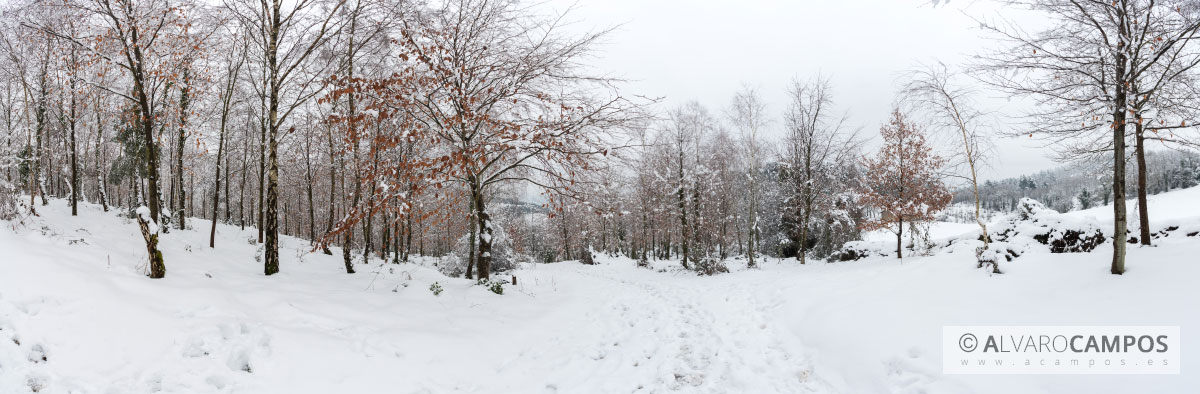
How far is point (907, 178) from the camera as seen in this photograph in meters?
16.2

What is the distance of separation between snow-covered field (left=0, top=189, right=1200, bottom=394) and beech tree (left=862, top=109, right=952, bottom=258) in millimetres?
8881

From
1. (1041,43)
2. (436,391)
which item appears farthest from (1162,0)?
(436,391)

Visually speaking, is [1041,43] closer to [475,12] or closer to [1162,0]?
[1162,0]

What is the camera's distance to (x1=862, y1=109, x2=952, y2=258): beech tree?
52.5ft

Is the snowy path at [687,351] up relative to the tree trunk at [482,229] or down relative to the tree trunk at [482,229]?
down

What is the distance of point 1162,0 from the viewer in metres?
5.70

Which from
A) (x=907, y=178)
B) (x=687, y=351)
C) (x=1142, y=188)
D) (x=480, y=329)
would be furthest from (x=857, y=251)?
(x=480, y=329)

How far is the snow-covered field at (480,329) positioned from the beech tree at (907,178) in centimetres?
888

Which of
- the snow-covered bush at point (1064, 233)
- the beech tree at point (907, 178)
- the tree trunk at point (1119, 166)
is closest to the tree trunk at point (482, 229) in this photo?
the tree trunk at point (1119, 166)

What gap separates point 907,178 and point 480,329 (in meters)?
17.1

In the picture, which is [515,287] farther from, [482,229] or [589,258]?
[589,258]

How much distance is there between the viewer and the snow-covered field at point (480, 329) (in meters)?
3.82

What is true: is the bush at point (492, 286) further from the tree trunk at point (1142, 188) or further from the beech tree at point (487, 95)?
the tree trunk at point (1142, 188)

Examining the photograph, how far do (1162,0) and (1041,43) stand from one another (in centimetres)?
118
